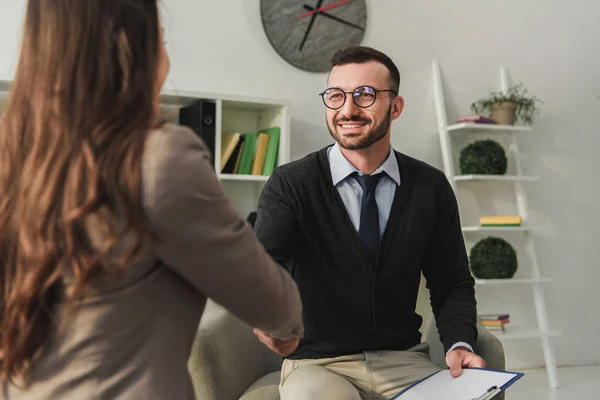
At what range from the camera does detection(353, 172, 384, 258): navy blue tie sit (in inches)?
81.9

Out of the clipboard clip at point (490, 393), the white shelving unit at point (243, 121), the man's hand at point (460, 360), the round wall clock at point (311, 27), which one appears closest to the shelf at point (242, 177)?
the white shelving unit at point (243, 121)

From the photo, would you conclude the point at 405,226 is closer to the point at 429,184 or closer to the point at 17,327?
the point at 429,184

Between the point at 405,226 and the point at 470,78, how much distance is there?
2.82 m

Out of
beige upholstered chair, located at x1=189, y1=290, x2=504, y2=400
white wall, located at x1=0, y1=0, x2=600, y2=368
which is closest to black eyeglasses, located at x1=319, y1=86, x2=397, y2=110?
beige upholstered chair, located at x1=189, y1=290, x2=504, y2=400

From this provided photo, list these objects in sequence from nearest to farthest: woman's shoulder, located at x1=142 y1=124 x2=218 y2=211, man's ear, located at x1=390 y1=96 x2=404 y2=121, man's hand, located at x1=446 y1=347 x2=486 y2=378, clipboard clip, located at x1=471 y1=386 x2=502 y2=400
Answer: woman's shoulder, located at x1=142 y1=124 x2=218 y2=211 < clipboard clip, located at x1=471 y1=386 x2=502 y2=400 < man's hand, located at x1=446 y1=347 x2=486 y2=378 < man's ear, located at x1=390 y1=96 x2=404 y2=121

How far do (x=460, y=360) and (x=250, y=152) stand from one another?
2166 mm

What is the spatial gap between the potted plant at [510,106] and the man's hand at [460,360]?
286cm

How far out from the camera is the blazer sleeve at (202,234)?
32.6 inches

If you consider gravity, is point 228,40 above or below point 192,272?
above

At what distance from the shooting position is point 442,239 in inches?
84.7

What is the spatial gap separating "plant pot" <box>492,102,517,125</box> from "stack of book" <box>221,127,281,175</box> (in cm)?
143

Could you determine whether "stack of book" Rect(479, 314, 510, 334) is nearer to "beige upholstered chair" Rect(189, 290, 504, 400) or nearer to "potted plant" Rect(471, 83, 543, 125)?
"potted plant" Rect(471, 83, 543, 125)

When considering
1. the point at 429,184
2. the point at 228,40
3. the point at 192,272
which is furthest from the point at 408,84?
the point at 192,272

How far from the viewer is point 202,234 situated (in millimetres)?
857
